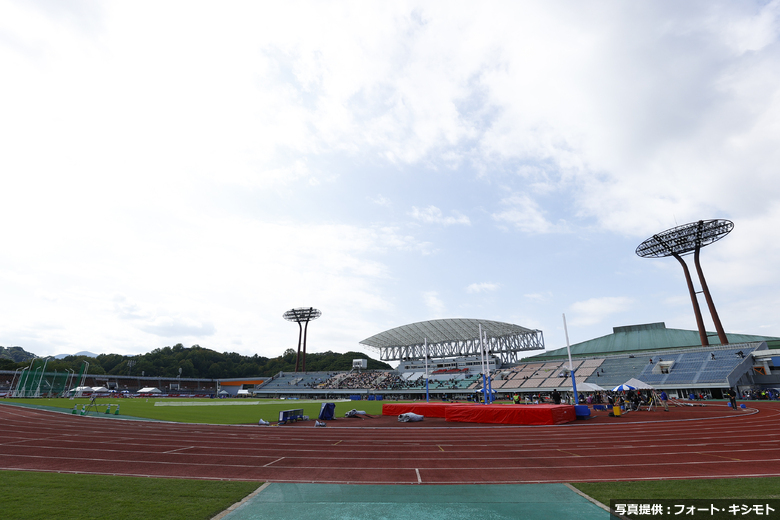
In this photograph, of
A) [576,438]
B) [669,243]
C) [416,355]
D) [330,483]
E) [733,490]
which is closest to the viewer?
[733,490]

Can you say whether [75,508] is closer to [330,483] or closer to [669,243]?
[330,483]

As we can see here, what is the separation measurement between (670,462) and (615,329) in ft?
295

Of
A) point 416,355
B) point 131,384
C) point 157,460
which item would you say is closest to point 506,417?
point 157,460

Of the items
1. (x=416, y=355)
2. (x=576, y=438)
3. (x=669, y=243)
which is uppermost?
(x=669, y=243)

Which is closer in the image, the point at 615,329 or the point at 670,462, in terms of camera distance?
the point at 670,462

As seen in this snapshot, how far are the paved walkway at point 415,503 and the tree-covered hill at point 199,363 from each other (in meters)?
116

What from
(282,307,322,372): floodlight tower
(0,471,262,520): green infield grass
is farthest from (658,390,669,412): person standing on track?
(282,307,322,372): floodlight tower

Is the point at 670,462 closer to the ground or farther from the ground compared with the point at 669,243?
closer to the ground

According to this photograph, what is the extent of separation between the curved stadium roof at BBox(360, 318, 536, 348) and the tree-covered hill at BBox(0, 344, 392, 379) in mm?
31319

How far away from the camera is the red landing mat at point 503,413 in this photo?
25188mm

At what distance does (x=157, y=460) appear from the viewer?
13.4m

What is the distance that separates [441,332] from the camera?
89.8 m

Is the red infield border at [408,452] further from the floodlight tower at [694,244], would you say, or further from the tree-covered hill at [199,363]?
the tree-covered hill at [199,363]

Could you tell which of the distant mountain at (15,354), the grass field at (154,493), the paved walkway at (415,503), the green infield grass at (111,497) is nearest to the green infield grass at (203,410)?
the green infield grass at (111,497)
